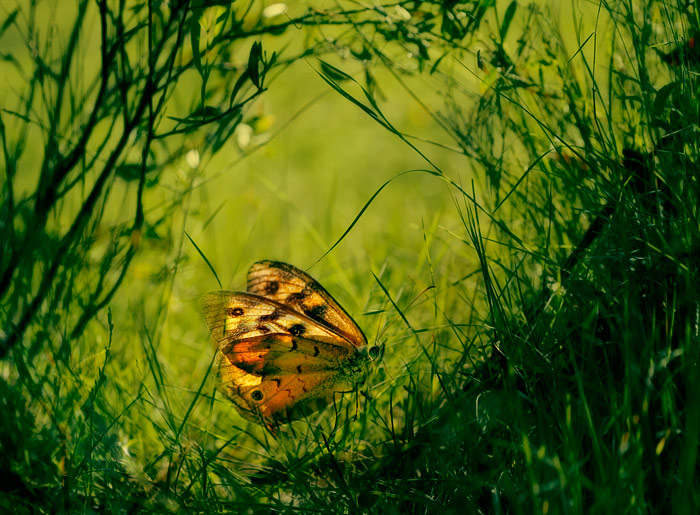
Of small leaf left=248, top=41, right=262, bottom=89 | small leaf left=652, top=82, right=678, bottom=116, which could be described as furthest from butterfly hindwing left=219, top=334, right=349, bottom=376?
small leaf left=652, top=82, right=678, bottom=116

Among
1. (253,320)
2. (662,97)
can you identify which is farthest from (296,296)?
(662,97)

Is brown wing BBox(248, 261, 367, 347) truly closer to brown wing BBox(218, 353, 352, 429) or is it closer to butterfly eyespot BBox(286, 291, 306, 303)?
butterfly eyespot BBox(286, 291, 306, 303)

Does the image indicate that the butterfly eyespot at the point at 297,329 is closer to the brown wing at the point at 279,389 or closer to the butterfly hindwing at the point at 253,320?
the butterfly hindwing at the point at 253,320

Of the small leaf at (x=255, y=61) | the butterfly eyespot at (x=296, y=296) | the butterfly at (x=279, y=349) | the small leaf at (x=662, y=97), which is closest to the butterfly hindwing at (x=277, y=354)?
the butterfly at (x=279, y=349)

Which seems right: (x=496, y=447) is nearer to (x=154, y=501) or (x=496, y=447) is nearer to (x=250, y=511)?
(x=250, y=511)

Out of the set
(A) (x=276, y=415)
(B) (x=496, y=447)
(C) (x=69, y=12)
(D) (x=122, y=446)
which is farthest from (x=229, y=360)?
(C) (x=69, y=12)

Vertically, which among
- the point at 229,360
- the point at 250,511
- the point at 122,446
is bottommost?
the point at 250,511

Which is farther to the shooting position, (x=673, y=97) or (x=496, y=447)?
(x=673, y=97)

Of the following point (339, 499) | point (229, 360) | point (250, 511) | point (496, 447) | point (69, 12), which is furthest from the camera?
point (69, 12)
